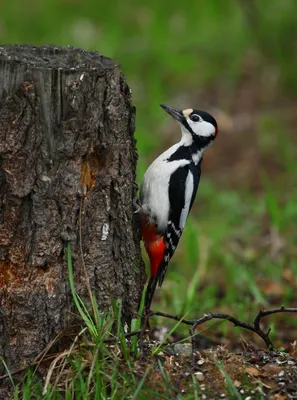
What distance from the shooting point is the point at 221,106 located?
999 cm

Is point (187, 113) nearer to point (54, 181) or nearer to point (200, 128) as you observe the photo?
point (200, 128)

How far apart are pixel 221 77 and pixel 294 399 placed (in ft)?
23.7

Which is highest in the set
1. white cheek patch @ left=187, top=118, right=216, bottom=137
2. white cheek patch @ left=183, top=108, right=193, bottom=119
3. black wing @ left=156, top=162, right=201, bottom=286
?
white cheek patch @ left=183, top=108, right=193, bottom=119

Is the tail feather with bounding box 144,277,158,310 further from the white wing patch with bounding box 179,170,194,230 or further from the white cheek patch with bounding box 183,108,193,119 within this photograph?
the white cheek patch with bounding box 183,108,193,119

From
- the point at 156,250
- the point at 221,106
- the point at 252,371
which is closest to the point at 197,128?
the point at 156,250

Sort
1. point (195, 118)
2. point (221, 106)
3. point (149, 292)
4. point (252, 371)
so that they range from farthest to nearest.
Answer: point (221, 106), point (195, 118), point (149, 292), point (252, 371)

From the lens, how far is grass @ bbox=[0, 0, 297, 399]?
638 centimetres

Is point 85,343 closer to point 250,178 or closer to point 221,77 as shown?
point 250,178

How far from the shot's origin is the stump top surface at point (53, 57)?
3.77m

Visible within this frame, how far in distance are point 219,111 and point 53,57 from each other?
6.00 meters

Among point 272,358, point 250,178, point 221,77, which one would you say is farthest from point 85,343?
point 221,77

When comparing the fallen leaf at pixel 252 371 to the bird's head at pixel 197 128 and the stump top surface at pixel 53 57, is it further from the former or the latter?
the bird's head at pixel 197 128

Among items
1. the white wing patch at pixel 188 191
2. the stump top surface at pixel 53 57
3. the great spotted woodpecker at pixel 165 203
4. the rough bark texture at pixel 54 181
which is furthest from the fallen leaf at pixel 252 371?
the stump top surface at pixel 53 57

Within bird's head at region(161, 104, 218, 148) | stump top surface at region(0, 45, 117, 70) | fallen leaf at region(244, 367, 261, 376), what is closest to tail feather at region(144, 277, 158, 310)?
fallen leaf at region(244, 367, 261, 376)
